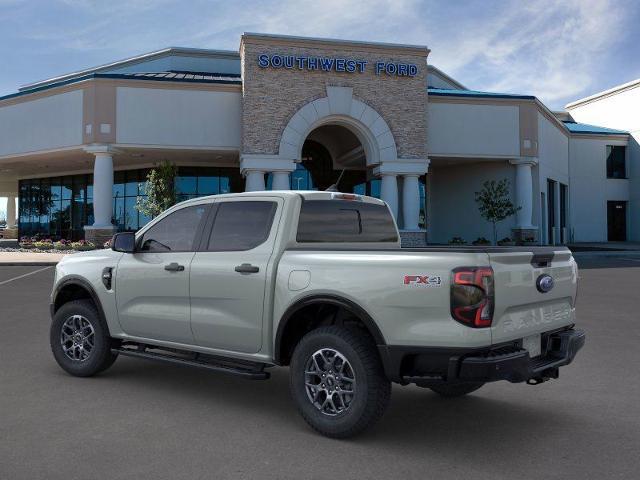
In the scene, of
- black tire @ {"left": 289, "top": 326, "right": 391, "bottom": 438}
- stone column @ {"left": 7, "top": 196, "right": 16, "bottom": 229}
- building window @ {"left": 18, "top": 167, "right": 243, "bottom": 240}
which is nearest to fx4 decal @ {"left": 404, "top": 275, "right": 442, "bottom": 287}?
black tire @ {"left": 289, "top": 326, "right": 391, "bottom": 438}

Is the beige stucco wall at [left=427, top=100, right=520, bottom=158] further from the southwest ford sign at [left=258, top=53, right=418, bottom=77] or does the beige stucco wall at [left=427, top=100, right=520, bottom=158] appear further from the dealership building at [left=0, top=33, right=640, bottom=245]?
the southwest ford sign at [left=258, top=53, right=418, bottom=77]

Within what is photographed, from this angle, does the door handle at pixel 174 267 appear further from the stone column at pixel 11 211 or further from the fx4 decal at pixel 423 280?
the stone column at pixel 11 211

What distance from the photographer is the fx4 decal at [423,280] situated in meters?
4.00

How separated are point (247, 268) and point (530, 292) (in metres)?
2.20

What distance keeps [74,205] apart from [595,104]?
4185 cm

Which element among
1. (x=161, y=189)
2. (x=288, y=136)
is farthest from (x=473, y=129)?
(x=161, y=189)

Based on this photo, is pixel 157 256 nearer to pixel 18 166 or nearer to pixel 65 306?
pixel 65 306

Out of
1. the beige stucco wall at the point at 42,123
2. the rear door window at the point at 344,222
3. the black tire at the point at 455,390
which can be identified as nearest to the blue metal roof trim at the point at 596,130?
the beige stucco wall at the point at 42,123

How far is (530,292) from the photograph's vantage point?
435 centimetres

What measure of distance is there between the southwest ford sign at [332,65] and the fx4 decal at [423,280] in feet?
87.1

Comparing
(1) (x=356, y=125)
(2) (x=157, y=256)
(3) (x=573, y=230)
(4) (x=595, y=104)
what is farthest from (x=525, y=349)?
(4) (x=595, y=104)

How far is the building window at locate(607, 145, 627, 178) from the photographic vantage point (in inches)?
1809

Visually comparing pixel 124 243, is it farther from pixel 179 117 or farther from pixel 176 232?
pixel 179 117

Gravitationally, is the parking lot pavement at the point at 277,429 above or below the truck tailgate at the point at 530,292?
below
